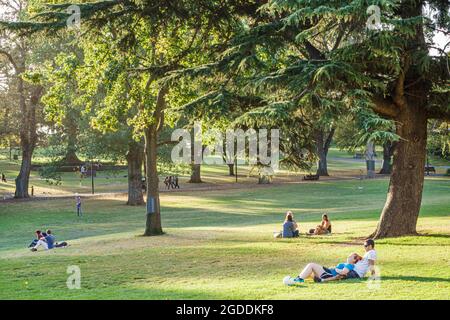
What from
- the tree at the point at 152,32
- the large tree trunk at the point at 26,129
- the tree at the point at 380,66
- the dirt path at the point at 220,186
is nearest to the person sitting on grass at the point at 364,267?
the tree at the point at 380,66

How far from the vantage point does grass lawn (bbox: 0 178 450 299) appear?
12.3 m

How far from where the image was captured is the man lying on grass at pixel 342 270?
42.3 ft

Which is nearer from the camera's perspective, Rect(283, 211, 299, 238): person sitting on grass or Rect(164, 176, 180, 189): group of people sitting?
Rect(283, 211, 299, 238): person sitting on grass

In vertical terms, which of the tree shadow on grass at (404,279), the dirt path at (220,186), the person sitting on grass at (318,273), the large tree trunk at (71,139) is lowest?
the dirt path at (220,186)

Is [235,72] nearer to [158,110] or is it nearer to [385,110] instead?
[385,110]

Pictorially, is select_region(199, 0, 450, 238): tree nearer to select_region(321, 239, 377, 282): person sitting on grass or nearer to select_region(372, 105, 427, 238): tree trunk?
select_region(372, 105, 427, 238): tree trunk

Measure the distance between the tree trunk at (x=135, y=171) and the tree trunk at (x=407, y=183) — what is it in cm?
2531

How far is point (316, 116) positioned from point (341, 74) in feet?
5.84

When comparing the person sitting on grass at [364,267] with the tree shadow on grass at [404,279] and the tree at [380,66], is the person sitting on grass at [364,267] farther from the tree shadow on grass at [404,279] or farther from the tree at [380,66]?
the tree at [380,66]

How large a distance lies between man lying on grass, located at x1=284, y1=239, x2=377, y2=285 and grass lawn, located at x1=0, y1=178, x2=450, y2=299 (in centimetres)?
28

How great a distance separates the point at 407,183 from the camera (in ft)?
65.9

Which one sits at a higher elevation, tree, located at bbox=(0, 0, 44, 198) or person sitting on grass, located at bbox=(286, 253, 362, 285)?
tree, located at bbox=(0, 0, 44, 198)

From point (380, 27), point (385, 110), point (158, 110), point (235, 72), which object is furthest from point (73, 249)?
point (380, 27)

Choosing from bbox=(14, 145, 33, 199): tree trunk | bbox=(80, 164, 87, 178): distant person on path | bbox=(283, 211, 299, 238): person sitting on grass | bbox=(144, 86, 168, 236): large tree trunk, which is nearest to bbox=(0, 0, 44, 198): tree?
bbox=(14, 145, 33, 199): tree trunk
